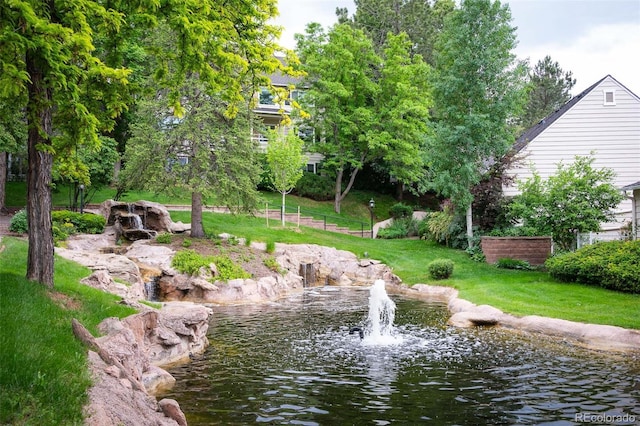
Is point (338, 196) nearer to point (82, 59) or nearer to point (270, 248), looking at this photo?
point (270, 248)

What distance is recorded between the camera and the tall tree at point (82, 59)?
25.3 feet

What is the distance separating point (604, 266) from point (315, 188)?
94.8ft

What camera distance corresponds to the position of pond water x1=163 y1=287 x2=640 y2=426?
835 centimetres

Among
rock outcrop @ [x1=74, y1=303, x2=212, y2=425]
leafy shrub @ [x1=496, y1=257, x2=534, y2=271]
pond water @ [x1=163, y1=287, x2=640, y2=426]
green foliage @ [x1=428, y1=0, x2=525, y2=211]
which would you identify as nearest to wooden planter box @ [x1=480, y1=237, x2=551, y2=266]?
leafy shrub @ [x1=496, y1=257, x2=534, y2=271]

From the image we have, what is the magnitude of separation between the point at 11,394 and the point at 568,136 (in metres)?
30.9

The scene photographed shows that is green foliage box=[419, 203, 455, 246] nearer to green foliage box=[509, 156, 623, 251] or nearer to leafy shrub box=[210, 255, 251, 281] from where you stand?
green foliage box=[509, 156, 623, 251]

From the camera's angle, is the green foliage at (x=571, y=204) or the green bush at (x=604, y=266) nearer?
the green bush at (x=604, y=266)

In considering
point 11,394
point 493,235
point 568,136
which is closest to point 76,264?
point 11,394

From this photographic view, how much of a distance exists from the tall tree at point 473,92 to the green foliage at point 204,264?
11.4 meters

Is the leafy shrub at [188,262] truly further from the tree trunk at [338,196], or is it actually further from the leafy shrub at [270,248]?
the tree trunk at [338,196]

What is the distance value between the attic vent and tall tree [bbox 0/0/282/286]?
83.3 feet

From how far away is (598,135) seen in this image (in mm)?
30531

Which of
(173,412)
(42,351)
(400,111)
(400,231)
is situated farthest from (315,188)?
(42,351)

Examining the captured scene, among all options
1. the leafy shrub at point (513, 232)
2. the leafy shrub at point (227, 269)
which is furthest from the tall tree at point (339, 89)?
the leafy shrub at point (227, 269)
